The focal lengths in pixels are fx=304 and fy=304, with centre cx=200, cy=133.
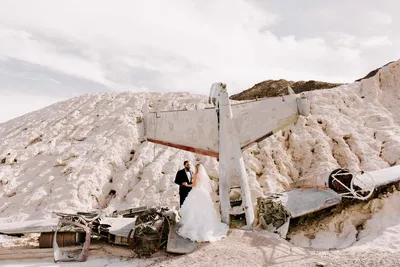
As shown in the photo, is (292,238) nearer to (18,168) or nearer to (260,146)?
(260,146)

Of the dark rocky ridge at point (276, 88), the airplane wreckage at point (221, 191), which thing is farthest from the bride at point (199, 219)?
the dark rocky ridge at point (276, 88)

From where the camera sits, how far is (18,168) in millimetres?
14992

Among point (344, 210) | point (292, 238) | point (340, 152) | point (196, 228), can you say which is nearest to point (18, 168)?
point (196, 228)

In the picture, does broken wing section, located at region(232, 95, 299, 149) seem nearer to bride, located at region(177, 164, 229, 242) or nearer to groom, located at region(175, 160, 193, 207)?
groom, located at region(175, 160, 193, 207)

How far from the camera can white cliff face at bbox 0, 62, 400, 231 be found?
41.5 ft

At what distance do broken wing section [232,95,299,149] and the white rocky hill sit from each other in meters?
3.17

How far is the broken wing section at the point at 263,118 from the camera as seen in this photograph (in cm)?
1005

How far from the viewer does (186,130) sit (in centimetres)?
1020

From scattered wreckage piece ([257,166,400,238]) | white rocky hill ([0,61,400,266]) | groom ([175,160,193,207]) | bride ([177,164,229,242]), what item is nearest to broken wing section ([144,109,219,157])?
white rocky hill ([0,61,400,266])

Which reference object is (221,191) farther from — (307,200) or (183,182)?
(307,200)

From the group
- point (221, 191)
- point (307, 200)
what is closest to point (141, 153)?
point (221, 191)

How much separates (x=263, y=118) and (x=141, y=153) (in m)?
7.49

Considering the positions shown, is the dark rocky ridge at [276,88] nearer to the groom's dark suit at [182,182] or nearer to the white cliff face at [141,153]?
the white cliff face at [141,153]

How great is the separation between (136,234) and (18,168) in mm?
10349
